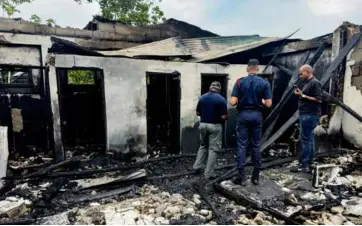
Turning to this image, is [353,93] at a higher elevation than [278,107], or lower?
higher

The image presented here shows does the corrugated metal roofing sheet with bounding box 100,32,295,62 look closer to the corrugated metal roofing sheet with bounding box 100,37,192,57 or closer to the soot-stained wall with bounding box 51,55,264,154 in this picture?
the corrugated metal roofing sheet with bounding box 100,37,192,57

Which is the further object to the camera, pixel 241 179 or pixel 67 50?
pixel 67 50

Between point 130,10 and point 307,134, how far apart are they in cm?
1546

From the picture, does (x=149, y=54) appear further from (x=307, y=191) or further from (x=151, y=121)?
(x=307, y=191)

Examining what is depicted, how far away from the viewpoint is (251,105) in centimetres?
432

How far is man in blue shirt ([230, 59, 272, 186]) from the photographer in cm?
430

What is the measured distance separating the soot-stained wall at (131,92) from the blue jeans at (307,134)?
9.95 feet

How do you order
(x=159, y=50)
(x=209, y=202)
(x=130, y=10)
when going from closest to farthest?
1. (x=209, y=202)
2. (x=159, y=50)
3. (x=130, y=10)

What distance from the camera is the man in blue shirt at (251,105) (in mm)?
4305

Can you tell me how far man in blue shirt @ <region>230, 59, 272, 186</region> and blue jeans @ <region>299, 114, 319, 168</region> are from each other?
1047mm

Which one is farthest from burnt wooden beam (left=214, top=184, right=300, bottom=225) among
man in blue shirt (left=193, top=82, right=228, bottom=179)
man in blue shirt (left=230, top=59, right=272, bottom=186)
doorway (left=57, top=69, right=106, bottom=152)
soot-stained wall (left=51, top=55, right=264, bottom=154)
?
doorway (left=57, top=69, right=106, bottom=152)

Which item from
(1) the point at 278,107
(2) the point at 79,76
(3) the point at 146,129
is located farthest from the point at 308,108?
(2) the point at 79,76

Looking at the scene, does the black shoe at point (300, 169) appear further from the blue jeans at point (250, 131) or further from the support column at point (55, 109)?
the support column at point (55, 109)

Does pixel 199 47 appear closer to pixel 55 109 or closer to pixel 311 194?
pixel 55 109
